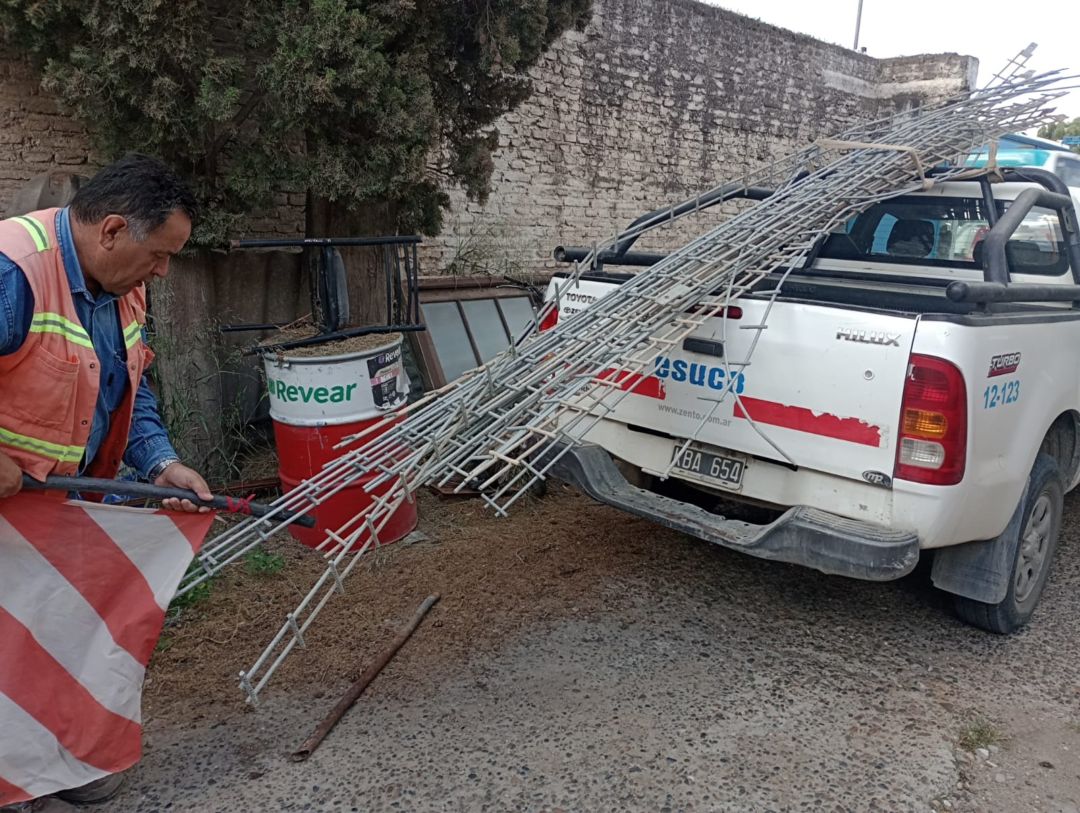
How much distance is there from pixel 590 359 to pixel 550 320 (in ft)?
3.50

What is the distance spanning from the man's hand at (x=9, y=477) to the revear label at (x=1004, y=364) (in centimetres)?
299

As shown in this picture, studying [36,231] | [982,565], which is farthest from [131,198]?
[982,565]

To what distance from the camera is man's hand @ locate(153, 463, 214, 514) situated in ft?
7.59

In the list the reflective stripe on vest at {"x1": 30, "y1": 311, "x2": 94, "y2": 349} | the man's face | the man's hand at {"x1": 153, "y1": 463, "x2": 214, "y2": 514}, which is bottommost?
the man's hand at {"x1": 153, "y1": 463, "x2": 214, "y2": 514}

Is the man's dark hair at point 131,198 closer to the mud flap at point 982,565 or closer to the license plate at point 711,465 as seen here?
the license plate at point 711,465

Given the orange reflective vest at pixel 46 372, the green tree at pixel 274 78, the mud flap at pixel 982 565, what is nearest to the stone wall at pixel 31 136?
the green tree at pixel 274 78

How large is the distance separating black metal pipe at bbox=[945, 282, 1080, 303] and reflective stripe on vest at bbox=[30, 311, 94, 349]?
2.75m

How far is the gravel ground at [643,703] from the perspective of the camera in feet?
8.28

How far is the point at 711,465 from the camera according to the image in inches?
132

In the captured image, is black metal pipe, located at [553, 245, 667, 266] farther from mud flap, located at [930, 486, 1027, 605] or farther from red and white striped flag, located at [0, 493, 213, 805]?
red and white striped flag, located at [0, 493, 213, 805]

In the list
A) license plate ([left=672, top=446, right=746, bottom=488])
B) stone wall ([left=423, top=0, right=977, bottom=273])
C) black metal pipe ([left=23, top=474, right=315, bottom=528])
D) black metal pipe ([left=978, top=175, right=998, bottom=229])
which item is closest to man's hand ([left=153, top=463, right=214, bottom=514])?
black metal pipe ([left=23, top=474, right=315, bottom=528])

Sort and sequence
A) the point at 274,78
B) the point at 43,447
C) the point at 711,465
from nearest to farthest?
the point at 43,447 → the point at 711,465 → the point at 274,78

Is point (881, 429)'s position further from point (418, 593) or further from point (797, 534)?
point (418, 593)

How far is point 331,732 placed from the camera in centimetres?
277
